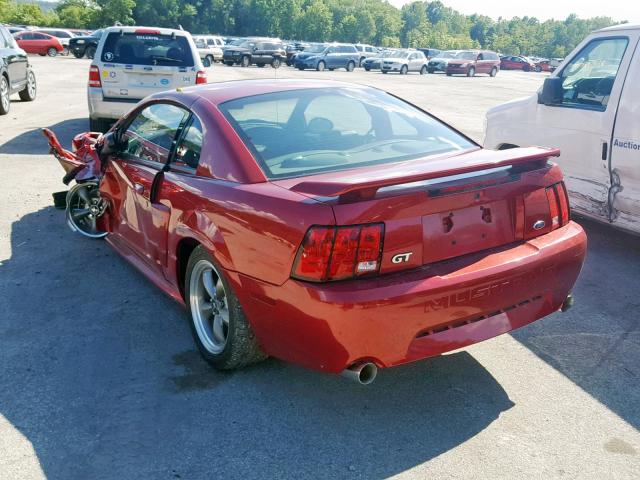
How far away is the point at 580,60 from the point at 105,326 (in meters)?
4.73

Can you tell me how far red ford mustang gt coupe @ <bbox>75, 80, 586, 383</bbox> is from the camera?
3096 mm

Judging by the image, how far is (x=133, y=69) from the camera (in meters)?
10.8

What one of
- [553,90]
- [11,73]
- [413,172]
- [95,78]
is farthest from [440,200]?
[11,73]

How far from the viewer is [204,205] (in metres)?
3.72

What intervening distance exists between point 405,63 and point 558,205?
4559 cm

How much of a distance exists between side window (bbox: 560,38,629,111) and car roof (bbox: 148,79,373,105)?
96.6 inches

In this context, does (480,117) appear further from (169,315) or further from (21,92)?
(169,315)

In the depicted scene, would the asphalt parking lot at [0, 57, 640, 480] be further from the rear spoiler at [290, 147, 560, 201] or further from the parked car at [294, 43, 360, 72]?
the parked car at [294, 43, 360, 72]

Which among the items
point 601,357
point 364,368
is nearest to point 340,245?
point 364,368

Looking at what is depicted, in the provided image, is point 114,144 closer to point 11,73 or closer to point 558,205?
point 558,205

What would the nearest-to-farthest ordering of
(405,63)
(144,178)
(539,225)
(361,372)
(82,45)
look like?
1. (361,372)
2. (539,225)
3. (144,178)
4. (82,45)
5. (405,63)

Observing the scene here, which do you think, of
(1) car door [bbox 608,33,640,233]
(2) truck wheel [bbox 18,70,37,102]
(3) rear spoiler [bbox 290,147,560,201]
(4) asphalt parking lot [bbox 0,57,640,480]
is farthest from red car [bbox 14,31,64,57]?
(3) rear spoiler [bbox 290,147,560,201]

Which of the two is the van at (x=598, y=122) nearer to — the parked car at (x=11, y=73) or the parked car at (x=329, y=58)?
the parked car at (x=11, y=73)

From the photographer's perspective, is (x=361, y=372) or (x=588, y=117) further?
(x=588, y=117)
